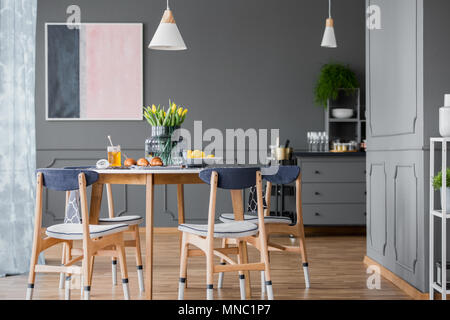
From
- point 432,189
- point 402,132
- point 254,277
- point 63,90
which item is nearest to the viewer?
point 432,189

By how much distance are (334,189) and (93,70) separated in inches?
118

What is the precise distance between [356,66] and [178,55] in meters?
2.07

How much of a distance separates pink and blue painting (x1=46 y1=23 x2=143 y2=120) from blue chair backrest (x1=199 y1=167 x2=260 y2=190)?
10.7ft

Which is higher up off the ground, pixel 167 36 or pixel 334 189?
pixel 167 36

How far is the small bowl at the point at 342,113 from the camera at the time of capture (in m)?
5.57

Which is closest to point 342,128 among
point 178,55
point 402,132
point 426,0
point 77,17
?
point 178,55

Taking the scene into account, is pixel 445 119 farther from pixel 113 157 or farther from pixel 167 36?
pixel 113 157

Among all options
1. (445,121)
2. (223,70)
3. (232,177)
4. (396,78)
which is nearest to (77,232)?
(232,177)

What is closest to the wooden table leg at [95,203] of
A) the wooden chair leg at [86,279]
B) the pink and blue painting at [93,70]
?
the wooden chair leg at [86,279]

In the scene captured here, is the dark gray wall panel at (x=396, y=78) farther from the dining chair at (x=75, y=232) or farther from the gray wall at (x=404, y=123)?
the dining chair at (x=75, y=232)

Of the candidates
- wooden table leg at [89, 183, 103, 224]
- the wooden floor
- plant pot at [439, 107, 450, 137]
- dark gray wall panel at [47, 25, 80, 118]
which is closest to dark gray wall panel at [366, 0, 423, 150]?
plant pot at [439, 107, 450, 137]

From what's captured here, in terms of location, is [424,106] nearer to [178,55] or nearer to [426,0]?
[426,0]

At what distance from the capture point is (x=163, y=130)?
3.23 metres

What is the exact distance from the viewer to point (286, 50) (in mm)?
5723
